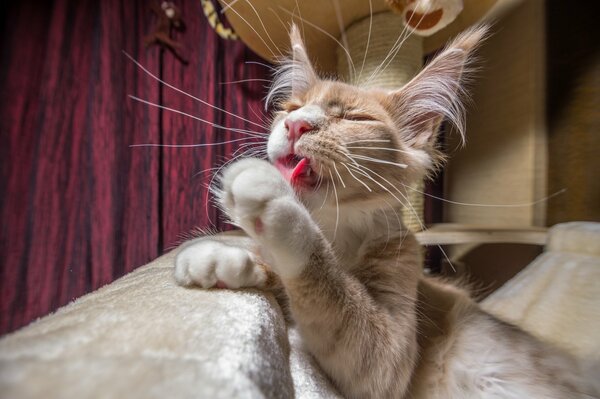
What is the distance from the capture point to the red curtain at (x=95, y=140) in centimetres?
138

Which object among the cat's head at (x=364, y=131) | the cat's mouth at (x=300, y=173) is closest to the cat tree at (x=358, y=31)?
the cat's head at (x=364, y=131)

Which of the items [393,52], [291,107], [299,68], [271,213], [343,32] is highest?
[343,32]

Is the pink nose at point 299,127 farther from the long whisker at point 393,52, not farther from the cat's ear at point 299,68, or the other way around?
the long whisker at point 393,52

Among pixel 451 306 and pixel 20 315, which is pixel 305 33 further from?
pixel 20 315

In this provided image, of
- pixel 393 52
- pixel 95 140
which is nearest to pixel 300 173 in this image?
pixel 393 52

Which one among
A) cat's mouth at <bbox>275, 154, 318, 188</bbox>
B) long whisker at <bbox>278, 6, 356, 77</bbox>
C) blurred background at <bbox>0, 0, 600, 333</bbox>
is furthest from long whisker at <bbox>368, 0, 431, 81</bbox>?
cat's mouth at <bbox>275, 154, 318, 188</bbox>

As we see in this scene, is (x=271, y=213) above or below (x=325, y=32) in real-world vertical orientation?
below

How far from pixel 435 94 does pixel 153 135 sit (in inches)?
51.4

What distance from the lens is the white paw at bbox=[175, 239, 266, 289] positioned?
1.63ft

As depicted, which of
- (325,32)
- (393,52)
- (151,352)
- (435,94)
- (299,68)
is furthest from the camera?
(325,32)

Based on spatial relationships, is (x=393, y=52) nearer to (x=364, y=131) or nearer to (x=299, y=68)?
(x=299, y=68)

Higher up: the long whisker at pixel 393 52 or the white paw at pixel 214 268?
the long whisker at pixel 393 52

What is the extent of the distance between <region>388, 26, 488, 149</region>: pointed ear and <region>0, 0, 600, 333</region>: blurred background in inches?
21.9

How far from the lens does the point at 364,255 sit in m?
0.68
